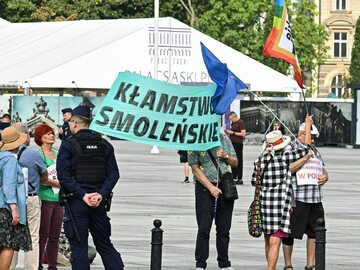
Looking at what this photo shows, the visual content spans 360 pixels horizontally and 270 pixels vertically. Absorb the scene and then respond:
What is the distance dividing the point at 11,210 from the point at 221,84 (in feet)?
10.2

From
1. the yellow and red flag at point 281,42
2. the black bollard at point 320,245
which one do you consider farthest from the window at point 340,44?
the black bollard at point 320,245

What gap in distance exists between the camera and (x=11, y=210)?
13.4 m

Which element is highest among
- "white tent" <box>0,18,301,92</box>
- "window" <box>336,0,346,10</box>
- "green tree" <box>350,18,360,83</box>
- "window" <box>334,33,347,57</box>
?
"window" <box>336,0,346,10</box>

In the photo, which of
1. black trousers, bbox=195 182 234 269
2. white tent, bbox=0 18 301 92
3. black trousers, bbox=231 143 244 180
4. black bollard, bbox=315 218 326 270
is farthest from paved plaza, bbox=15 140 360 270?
white tent, bbox=0 18 301 92

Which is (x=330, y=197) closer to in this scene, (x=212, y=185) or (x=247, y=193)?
(x=247, y=193)

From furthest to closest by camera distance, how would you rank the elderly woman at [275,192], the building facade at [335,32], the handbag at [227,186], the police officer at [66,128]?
the building facade at [335,32] < the police officer at [66,128] < the handbag at [227,186] < the elderly woman at [275,192]

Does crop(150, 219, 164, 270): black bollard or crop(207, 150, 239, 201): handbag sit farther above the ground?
crop(207, 150, 239, 201): handbag

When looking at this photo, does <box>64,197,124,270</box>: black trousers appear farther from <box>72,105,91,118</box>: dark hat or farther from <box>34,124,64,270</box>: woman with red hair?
<box>34,124,64,270</box>: woman with red hair

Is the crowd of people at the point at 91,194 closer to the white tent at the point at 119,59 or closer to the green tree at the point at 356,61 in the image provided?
the white tent at the point at 119,59

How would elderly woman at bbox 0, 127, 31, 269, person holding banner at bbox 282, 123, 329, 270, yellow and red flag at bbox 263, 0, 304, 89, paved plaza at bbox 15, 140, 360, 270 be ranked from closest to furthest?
elderly woman at bbox 0, 127, 31, 269 < person holding banner at bbox 282, 123, 329, 270 < paved plaza at bbox 15, 140, 360, 270 < yellow and red flag at bbox 263, 0, 304, 89

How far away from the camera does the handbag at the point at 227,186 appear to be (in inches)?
596

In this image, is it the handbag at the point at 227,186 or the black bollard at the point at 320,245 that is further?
the handbag at the point at 227,186

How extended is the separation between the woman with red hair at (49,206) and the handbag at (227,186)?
1677mm

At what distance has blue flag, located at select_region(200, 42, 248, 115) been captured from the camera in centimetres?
1526
